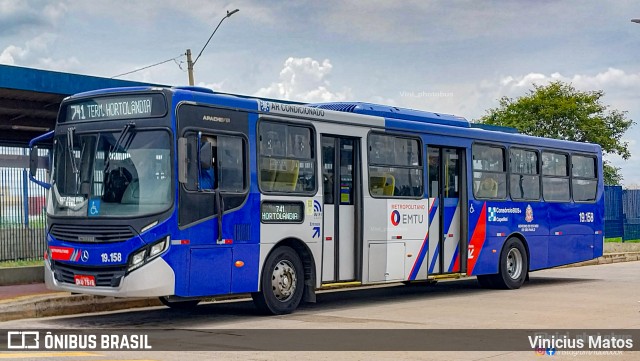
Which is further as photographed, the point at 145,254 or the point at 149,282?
the point at 145,254

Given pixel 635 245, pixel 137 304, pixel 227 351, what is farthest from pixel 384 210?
pixel 635 245

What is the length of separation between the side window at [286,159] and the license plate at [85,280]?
9.27ft

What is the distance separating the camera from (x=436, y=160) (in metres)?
17.7

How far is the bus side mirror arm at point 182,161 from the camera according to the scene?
1239 centimetres

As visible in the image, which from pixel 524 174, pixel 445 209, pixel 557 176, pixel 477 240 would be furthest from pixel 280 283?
pixel 557 176

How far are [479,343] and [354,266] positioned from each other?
4.54 metres

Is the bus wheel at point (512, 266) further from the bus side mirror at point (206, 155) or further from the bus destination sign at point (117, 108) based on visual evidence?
the bus destination sign at point (117, 108)

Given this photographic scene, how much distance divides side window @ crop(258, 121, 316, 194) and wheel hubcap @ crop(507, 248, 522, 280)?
21.7 ft

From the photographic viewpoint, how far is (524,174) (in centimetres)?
1980

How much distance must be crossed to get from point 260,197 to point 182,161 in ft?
5.51

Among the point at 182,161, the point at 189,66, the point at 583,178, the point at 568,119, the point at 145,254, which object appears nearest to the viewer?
the point at 145,254

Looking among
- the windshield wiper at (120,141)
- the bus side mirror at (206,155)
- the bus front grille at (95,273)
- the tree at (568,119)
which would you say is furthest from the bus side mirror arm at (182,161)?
the tree at (568,119)

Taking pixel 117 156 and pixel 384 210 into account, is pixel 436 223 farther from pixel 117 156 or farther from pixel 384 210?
pixel 117 156

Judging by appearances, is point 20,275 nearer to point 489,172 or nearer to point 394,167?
point 394,167
